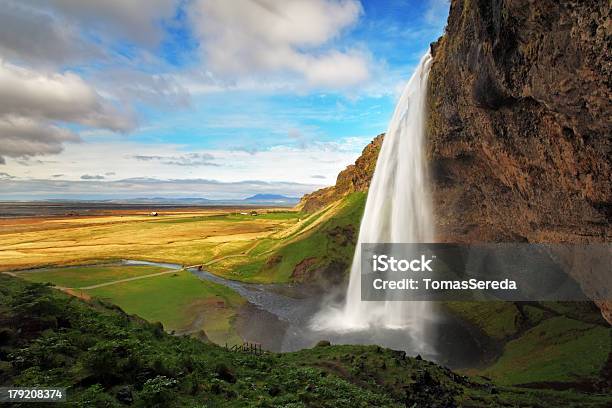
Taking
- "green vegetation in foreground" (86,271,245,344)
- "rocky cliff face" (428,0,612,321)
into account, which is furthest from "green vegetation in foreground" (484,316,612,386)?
"green vegetation in foreground" (86,271,245,344)

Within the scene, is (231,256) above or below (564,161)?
below

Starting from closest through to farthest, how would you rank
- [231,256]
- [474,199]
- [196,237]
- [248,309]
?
[474,199] < [248,309] < [231,256] < [196,237]

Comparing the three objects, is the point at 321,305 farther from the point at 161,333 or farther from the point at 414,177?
the point at 161,333

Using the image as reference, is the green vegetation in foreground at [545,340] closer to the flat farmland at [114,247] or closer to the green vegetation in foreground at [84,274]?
the green vegetation in foreground at [84,274]

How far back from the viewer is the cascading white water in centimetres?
4181

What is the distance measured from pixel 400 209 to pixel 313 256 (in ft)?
80.8

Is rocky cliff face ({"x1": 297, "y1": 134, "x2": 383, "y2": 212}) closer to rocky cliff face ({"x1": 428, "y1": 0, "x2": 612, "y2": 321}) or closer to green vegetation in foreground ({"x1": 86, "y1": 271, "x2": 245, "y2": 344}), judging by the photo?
green vegetation in foreground ({"x1": 86, "y1": 271, "x2": 245, "y2": 344})

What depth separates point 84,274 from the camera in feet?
224

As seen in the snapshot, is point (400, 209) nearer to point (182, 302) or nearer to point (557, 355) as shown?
point (557, 355)

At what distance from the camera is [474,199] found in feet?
130

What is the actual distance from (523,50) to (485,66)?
390cm

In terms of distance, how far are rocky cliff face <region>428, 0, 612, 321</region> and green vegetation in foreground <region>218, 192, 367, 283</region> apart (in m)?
30.9

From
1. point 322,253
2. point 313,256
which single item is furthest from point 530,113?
point 313,256

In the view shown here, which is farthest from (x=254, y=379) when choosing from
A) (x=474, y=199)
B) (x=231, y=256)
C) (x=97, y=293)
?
(x=231, y=256)
